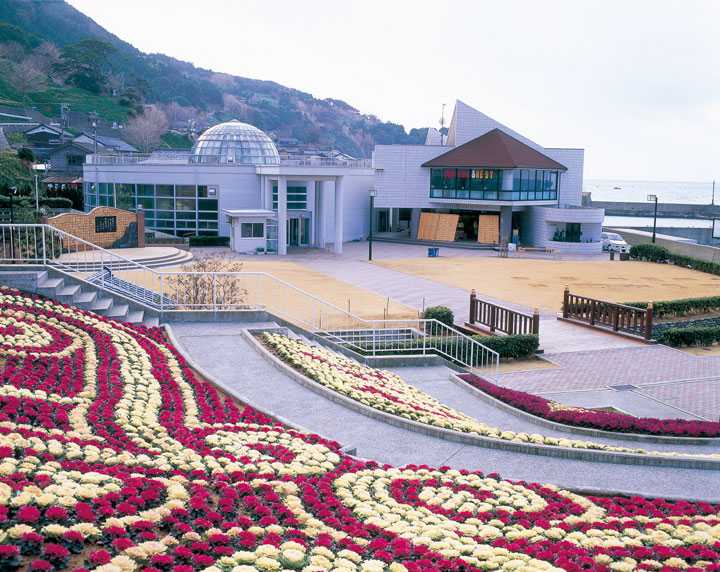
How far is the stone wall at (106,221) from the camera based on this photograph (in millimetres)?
31094

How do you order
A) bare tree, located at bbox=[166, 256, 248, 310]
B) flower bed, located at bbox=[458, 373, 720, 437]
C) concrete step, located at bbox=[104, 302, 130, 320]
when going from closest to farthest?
flower bed, located at bbox=[458, 373, 720, 437] < concrete step, located at bbox=[104, 302, 130, 320] < bare tree, located at bbox=[166, 256, 248, 310]

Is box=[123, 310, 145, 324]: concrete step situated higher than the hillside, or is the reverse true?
the hillside

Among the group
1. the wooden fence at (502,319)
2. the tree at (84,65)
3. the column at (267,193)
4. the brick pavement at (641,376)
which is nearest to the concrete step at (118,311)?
the brick pavement at (641,376)

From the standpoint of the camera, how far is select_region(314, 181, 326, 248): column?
1795 inches

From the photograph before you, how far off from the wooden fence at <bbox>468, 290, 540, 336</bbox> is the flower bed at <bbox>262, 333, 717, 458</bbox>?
597 centimetres

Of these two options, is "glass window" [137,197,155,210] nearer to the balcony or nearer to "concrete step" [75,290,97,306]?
the balcony

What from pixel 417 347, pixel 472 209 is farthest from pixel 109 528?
pixel 472 209

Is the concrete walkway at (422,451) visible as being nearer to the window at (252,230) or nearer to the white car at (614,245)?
the window at (252,230)

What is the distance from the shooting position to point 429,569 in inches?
258

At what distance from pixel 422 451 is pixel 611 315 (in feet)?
49.3

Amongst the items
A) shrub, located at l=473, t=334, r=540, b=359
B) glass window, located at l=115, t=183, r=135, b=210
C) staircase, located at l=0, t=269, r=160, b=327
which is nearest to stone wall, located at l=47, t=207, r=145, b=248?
glass window, located at l=115, t=183, r=135, b=210

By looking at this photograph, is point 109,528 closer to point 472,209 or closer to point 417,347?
point 417,347

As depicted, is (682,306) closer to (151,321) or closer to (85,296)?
(151,321)

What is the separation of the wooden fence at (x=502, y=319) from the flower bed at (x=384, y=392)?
5.97 m
